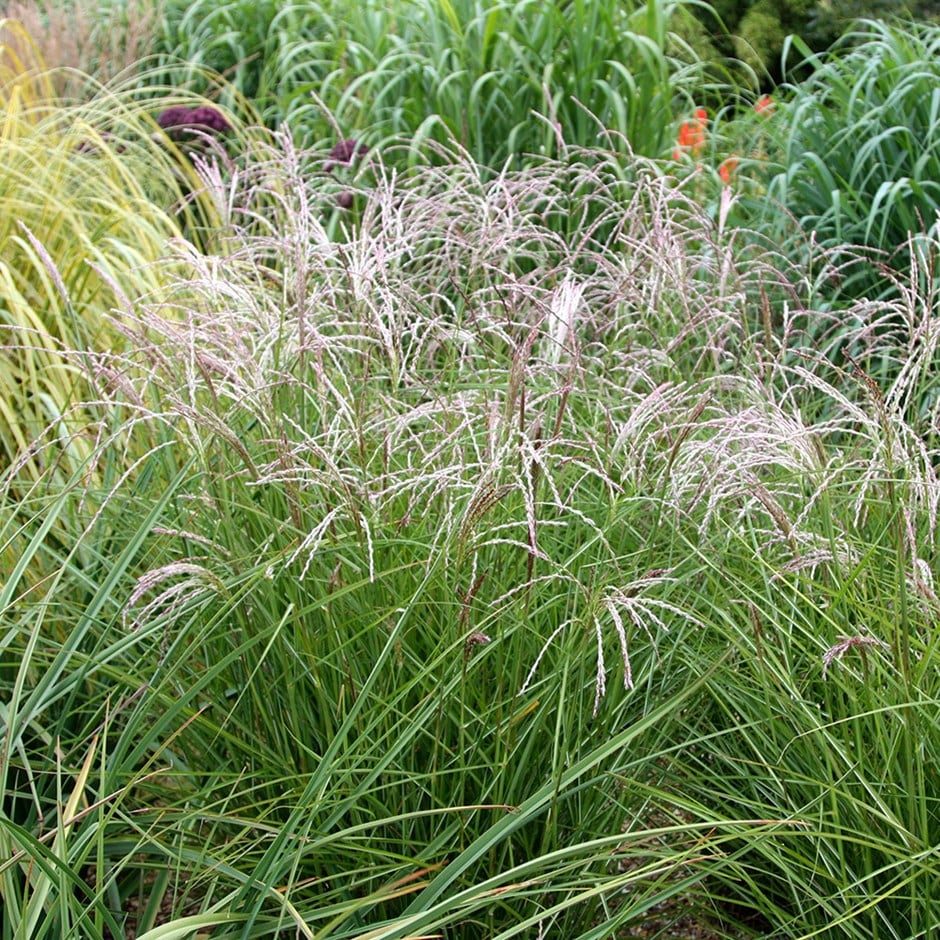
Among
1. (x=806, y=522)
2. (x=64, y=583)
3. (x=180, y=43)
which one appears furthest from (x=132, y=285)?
(x=180, y=43)

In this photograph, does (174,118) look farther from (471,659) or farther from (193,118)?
(471,659)

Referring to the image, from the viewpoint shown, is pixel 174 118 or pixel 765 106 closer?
pixel 174 118

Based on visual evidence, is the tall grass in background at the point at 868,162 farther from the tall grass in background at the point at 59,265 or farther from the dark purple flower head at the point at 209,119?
the dark purple flower head at the point at 209,119

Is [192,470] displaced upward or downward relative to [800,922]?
upward

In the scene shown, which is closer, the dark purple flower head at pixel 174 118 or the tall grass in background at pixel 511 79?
the tall grass in background at pixel 511 79

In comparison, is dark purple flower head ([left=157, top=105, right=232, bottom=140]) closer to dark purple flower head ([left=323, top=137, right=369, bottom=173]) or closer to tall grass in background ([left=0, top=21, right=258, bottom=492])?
tall grass in background ([left=0, top=21, right=258, bottom=492])

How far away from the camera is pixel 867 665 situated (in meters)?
1.81

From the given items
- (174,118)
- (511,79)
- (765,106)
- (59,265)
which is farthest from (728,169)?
(59,265)

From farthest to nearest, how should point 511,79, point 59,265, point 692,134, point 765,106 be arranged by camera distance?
point 765,106 < point 692,134 < point 511,79 < point 59,265

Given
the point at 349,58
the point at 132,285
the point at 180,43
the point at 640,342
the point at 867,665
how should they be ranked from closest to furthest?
the point at 867,665 → the point at 640,342 → the point at 132,285 → the point at 349,58 → the point at 180,43

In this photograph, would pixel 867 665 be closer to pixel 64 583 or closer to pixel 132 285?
pixel 64 583

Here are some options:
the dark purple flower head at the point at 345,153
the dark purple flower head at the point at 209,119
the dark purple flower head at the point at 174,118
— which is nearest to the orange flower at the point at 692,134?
the dark purple flower head at the point at 345,153

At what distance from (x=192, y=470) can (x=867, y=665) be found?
1291 mm

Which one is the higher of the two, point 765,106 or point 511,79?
point 511,79
